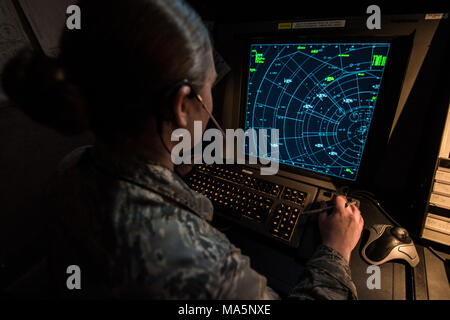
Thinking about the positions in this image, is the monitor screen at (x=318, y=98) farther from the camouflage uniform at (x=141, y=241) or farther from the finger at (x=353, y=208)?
the camouflage uniform at (x=141, y=241)

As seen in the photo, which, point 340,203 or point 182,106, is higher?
point 182,106

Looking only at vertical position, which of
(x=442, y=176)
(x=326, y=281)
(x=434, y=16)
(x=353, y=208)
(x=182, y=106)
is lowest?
(x=326, y=281)

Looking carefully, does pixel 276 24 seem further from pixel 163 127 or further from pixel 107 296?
pixel 107 296

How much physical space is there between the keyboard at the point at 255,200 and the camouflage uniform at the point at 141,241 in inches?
7.2

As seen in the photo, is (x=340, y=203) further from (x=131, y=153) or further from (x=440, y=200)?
(x=131, y=153)

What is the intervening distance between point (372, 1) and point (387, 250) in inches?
28.3

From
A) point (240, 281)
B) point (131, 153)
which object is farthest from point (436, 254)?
point (131, 153)

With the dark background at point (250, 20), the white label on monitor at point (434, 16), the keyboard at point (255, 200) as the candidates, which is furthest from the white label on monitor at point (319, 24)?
the keyboard at point (255, 200)

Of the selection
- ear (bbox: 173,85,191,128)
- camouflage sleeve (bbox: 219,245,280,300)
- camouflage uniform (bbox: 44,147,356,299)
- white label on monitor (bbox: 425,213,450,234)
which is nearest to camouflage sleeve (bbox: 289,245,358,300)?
camouflage uniform (bbox: 44,147,356,299)

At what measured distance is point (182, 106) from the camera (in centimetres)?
49

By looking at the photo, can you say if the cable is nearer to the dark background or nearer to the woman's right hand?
the dark background

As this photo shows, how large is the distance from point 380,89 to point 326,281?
0.54 meters

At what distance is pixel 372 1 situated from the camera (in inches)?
26.9

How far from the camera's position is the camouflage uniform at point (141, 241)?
0.39 metres
